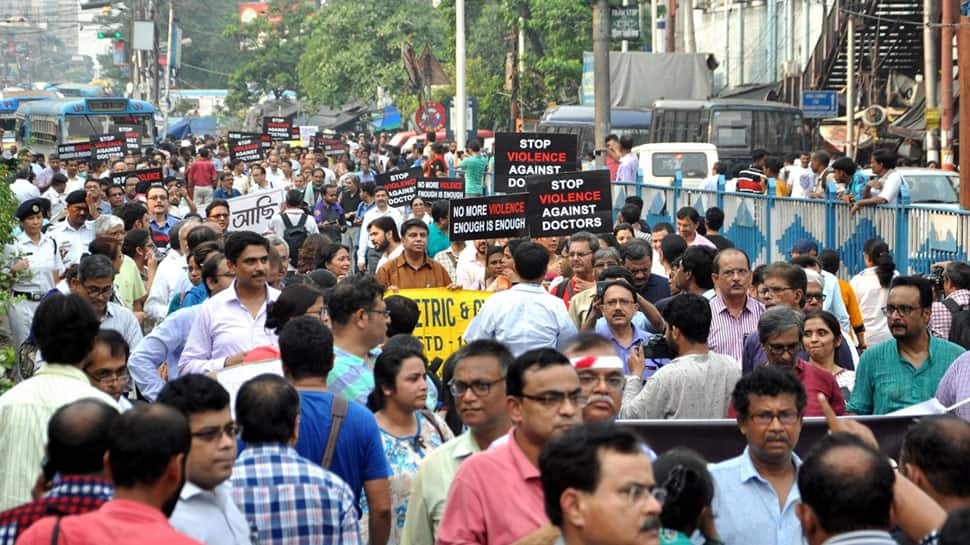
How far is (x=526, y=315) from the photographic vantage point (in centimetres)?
923

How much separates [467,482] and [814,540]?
1.09 metres

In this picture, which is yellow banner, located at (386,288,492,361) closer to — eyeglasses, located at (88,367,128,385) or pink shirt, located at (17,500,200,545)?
eyeglasses, located at (88,367,128,385)

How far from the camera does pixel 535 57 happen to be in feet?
197

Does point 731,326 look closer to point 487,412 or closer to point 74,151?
point 487,412

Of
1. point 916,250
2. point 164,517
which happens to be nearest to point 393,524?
point 164,517

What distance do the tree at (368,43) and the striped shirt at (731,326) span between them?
58.4 meters

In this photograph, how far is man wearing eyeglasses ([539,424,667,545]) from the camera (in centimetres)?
410

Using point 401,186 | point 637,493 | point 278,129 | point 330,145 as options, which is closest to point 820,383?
point 637,493

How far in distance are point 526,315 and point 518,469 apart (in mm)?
4188

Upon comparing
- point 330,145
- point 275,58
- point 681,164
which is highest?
point 275,58

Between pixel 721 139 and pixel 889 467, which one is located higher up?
pixel 721 139

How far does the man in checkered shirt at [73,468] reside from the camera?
484 centimetres

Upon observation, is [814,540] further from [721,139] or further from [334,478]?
[721,139]

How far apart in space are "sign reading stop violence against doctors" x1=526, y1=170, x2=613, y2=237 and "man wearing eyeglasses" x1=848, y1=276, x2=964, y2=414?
5.13 m
